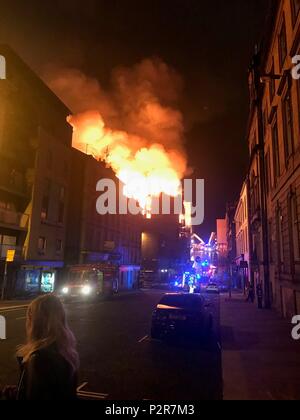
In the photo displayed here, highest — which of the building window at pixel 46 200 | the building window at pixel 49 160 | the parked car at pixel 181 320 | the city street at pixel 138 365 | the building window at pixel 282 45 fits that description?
the building window at pixel 282 45

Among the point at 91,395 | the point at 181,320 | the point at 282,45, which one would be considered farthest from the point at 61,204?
the point at 91,395

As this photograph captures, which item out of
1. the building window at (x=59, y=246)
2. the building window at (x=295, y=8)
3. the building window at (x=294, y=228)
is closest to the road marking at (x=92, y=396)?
the building window at (x=294, y=228)

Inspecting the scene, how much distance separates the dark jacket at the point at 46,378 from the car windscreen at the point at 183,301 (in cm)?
933

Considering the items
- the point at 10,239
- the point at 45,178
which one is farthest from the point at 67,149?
the point at 10,239

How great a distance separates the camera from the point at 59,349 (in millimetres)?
2697

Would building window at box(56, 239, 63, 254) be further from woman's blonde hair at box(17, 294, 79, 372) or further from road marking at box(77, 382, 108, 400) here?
woman's blonde hair at box(17, 294, 79, 372)

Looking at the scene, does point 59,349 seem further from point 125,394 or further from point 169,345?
point 169,345

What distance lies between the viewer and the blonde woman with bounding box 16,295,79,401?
8.21ft

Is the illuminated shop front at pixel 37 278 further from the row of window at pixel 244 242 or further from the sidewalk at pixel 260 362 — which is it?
the row of window at pixel 244 242

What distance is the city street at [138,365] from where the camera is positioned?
6590mm

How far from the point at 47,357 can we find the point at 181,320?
917 centimetres

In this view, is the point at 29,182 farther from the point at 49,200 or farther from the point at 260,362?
the point at 260,362

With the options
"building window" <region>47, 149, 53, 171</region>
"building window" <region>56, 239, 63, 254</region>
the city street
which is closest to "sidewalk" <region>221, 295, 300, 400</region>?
the city street

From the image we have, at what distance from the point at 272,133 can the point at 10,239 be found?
2271cm
